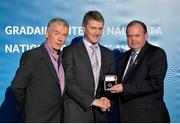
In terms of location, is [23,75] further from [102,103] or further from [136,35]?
[136,35]

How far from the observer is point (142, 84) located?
3477 millimetres

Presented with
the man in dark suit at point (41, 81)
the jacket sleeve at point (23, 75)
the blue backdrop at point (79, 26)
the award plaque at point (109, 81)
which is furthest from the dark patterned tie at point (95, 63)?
the blue backdrop at point (79, 26)

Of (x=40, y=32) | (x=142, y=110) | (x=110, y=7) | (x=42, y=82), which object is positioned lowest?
(x=142, y=110)

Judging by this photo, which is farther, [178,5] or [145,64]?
[178,5]

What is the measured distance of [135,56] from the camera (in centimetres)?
368

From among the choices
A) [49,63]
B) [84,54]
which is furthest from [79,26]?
[49,63]

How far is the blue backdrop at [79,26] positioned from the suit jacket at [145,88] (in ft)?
2.85

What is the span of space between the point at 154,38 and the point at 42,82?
183 centimetres

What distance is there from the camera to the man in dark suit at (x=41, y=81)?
3.10m

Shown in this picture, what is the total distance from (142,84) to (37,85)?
962 mm

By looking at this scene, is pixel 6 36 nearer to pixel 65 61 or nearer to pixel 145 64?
pixel 65 61

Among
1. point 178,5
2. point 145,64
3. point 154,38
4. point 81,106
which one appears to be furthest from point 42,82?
point 178,5

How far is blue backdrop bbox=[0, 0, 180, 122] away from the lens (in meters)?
4.38

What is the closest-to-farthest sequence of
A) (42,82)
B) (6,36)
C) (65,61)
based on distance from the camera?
1. (42,82)
2. (65,61)
3. (6,36)
